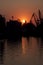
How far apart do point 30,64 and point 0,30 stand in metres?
51.3

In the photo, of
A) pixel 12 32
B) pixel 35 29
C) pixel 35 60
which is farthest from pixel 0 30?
pixel 35 60

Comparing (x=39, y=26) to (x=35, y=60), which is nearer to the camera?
(x=35, y=60)

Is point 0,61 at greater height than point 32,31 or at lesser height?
lesser

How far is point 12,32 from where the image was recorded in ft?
221

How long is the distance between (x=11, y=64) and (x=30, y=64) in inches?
28.5

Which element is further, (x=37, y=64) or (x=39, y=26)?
(x=39, y=26)

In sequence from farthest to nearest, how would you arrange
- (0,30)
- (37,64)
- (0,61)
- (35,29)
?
(35,29) → (0,30) → (0,61) → (37,64)

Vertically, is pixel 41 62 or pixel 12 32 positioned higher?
pixel 12 32

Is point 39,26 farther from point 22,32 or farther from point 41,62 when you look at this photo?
point 41,62

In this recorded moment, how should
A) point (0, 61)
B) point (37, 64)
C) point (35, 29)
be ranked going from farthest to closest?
point (35, 29) → point (0, 61) → point (37, 64)

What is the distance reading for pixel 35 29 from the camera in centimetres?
6975

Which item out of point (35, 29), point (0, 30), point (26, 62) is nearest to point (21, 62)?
point (26, 62)

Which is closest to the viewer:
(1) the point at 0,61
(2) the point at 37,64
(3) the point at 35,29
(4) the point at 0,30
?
(2) the point at 37,64

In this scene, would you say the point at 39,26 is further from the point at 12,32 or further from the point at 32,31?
the point at 12,32
